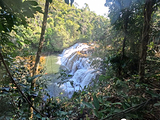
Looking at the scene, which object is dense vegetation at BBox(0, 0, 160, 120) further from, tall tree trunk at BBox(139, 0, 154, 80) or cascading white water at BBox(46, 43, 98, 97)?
cascading white water at BBox(46, 43, 98, 97)

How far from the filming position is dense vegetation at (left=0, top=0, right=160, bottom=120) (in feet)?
1.73

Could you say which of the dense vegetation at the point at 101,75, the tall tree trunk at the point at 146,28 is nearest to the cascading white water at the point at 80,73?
the dense vegetation at the point at 101,75

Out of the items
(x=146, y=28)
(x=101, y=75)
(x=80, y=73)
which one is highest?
(x=146, y=28)

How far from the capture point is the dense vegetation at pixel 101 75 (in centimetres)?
53

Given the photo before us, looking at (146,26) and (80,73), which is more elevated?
(146,26)

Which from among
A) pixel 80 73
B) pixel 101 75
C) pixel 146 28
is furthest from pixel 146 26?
pixel 80 73

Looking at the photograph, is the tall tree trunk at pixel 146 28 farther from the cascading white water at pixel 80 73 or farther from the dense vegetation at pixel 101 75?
the cascading white water at pixel 80 73

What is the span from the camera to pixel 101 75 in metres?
0.83

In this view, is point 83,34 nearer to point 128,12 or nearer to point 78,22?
point 78,22

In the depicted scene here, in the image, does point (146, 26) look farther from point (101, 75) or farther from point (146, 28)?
point (101, 75)

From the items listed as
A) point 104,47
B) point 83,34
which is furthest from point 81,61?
point 83,34

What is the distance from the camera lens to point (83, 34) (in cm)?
1399

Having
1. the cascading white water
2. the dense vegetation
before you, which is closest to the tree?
the dense vegetation

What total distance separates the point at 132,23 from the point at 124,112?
1.79 metres
